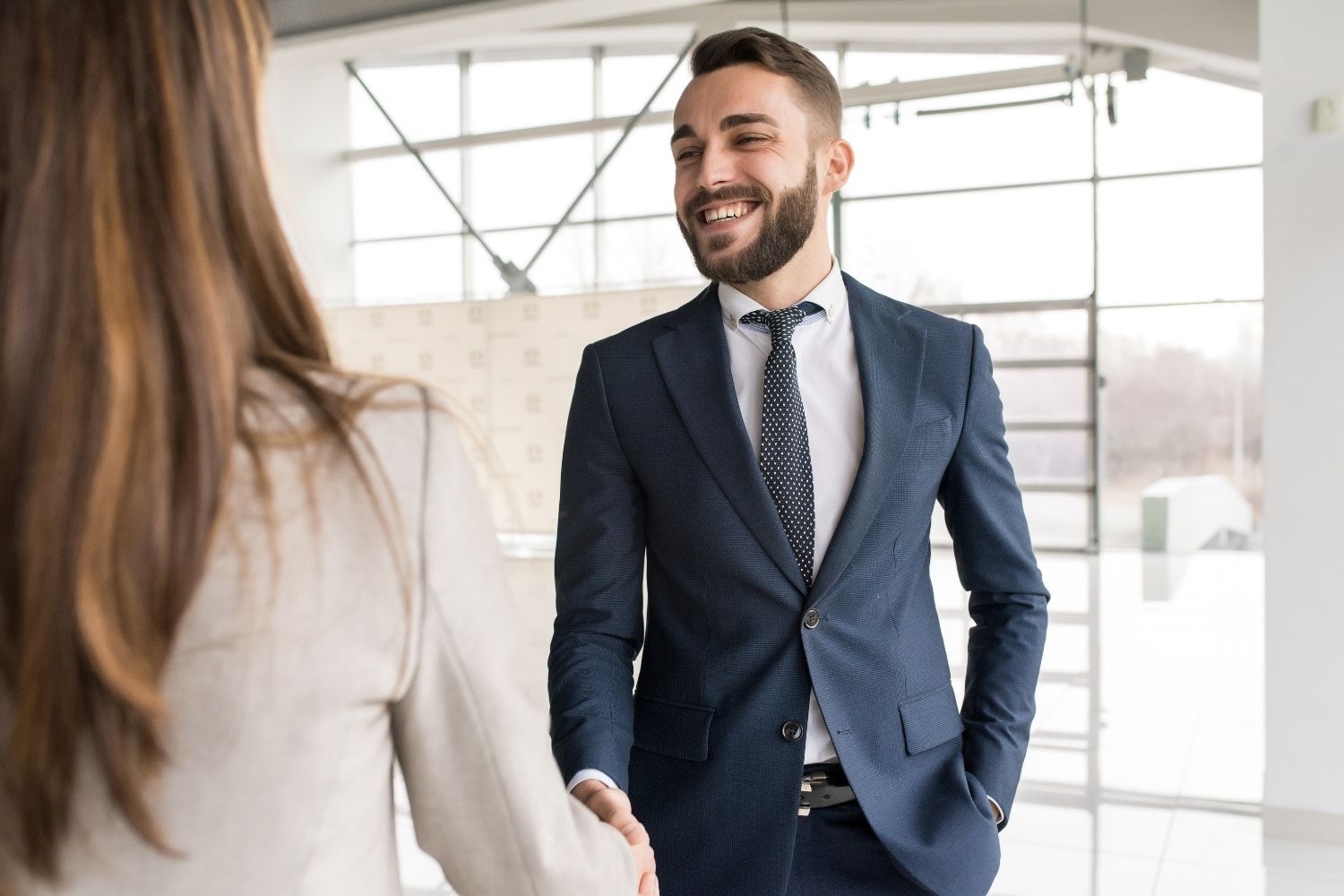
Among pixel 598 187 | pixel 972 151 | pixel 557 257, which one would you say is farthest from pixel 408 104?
pixel 972 151

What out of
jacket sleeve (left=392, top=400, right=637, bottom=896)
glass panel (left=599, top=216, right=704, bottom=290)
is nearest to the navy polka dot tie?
jacket sleeve (left=392, top=400, right=637, bottom=896)

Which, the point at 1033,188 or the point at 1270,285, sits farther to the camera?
the point at 1033,188

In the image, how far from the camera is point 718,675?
183 cm

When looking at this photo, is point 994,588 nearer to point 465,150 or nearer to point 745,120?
point 745,120

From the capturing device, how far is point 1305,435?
475 cm

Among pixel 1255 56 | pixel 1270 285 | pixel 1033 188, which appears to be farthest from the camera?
pixel 1255 56

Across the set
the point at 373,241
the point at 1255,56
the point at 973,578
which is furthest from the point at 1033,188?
the point at 973,578

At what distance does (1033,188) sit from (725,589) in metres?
8.69

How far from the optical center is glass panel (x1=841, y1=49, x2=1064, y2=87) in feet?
26.0

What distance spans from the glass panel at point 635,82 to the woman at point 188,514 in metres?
9.73

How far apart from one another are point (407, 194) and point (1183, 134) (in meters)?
8.09

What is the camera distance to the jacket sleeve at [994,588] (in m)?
1.98

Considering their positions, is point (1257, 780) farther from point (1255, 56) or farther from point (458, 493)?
point (1255, 56)

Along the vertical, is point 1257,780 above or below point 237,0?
below
